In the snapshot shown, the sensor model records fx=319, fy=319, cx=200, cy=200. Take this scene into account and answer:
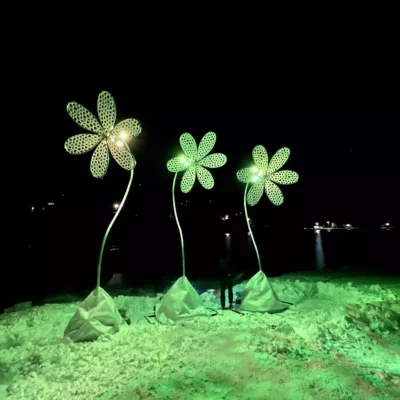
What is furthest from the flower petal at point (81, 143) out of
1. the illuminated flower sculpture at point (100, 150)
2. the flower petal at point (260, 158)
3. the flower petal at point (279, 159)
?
the flower petal at point (279, 159)

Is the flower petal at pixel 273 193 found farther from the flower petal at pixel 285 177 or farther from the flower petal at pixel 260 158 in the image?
the flower petal at pixel 260 158

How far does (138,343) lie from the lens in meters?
4.98

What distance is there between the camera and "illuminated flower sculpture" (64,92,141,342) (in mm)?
5395

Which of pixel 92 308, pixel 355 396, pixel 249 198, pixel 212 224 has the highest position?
pixel 249 198

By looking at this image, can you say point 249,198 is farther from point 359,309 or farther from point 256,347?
point 256,347

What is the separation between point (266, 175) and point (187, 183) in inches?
75.9

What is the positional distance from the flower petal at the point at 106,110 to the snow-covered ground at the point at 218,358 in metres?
3.75

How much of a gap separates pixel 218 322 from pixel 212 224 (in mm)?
104152

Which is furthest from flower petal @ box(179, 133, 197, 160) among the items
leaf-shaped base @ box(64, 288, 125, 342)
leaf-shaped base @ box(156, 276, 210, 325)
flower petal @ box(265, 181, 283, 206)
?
leaf-shaped base @ box(64, 288, 125, 342)

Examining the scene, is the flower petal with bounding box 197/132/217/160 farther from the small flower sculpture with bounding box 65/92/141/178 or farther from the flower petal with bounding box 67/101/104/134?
the flower petal with bounding box 67/101/104/134

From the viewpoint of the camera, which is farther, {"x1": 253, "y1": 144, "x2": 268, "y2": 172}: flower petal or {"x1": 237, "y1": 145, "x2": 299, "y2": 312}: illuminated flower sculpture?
{"x1": 253, "y1": 144, "x2": 268, "y2": 172}: flower petal

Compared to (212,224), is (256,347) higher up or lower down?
higher up

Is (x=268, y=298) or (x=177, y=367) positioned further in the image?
(x=268, y=298)

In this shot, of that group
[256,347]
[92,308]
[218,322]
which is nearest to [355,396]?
[256,347]
